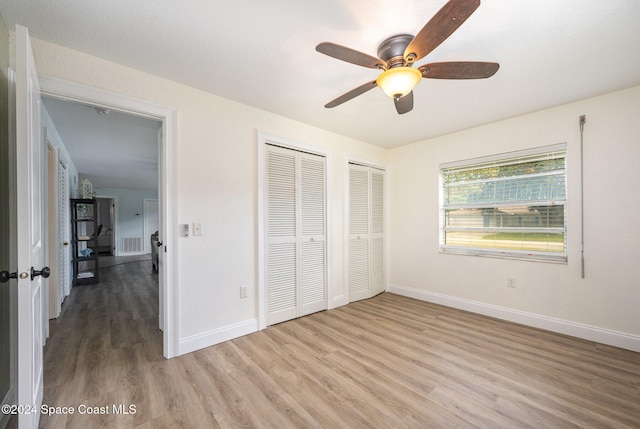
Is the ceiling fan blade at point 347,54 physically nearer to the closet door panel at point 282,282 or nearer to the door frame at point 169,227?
the door frame at point 169,227

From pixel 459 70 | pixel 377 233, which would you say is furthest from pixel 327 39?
pixel 377 233

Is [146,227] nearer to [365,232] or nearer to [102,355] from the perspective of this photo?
[102,355]

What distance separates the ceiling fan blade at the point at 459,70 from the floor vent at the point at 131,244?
1032 cm

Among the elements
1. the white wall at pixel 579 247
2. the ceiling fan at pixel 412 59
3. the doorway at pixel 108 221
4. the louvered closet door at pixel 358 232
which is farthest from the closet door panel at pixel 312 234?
the doorway at pixel 108 221

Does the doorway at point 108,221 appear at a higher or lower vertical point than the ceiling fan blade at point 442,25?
lower

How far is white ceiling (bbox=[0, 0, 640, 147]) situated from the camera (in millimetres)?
1479

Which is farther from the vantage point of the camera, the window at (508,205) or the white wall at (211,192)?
the window at (508,205)

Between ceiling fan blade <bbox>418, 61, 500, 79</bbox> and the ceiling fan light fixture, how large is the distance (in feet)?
0.19

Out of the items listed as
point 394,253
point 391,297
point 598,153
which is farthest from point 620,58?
point 391,297

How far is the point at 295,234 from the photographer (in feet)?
10.4

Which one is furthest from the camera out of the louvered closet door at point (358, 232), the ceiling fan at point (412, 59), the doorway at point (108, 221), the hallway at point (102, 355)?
the doorway at point (108, 221)

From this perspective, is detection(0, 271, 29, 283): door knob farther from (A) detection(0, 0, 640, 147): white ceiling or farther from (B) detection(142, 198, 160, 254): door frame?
(B) detection(142, 198, 160, 254): door frame

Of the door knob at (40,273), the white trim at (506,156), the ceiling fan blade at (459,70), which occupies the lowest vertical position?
the door knob at (40,273)

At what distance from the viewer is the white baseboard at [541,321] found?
243 cm
